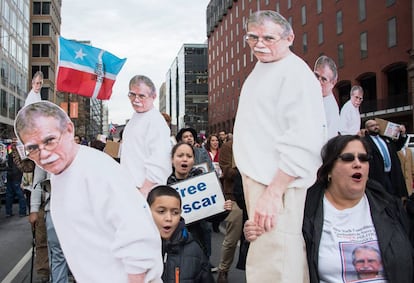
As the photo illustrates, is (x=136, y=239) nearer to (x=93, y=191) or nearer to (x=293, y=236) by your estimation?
(x=93, y=191)

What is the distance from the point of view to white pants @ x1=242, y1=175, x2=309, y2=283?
7.45ft

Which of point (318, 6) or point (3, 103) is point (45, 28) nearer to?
point (3, 103)

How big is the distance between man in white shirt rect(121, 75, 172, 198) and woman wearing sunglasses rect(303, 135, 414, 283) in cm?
164

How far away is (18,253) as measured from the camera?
25.7 feet

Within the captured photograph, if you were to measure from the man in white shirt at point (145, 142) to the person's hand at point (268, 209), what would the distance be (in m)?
1.90

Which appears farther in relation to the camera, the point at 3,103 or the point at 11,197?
the point at 3,103

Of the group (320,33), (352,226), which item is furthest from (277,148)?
(320,33)

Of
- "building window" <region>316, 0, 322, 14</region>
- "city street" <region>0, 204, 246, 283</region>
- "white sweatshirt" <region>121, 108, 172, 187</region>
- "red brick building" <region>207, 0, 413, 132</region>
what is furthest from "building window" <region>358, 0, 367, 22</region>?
"white sweatshirt" <region>121, 108, 172, 187</region>

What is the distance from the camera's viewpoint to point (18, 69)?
6034cm

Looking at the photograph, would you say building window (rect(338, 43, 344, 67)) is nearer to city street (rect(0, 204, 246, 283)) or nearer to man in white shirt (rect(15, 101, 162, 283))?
city street (rect(0, 204, 246, 283))

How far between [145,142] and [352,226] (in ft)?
6.75

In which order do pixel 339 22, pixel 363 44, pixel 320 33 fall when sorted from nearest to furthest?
pixel 363 44, pixel 339 22, pixel 320 33

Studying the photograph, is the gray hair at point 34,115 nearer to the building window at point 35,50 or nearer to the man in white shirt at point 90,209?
the man in white shirt at point 90,209

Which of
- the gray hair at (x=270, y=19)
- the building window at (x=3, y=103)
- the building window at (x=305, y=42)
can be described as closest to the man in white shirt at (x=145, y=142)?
the gray hair at (x=270, y=19)
